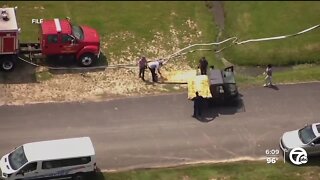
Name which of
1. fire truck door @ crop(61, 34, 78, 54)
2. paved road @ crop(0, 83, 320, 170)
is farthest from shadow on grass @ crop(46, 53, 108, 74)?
paved road @ crop(0, 83, 320, 170)

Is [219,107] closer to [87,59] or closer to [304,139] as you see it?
[304,139]

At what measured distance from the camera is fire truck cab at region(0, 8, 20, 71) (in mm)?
34562

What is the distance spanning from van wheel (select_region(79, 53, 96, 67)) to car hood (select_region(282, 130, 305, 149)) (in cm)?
1284

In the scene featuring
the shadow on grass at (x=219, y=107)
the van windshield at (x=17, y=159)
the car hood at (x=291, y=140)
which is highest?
the shadow on grass at (x=219, y=107)

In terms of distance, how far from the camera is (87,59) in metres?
37.2

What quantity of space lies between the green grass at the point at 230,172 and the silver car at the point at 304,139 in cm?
86

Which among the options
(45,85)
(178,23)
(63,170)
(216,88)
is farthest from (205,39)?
(63,170)

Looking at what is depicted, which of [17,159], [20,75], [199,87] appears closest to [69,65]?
[20,75]

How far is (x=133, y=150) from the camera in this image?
30688 millimetres

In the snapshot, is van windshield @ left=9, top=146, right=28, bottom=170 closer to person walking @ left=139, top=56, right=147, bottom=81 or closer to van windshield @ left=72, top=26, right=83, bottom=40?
person walking @ left=139, top=56, right=147, bottom=81

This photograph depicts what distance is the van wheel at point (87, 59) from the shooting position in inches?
1458

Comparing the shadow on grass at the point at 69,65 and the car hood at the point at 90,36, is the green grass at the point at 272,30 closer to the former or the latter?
the shadow on grass at the point at 69,65

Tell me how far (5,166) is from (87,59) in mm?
11423

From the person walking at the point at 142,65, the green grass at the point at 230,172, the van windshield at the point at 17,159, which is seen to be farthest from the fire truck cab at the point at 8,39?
the green grass at the point at 230,172
